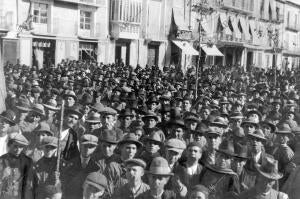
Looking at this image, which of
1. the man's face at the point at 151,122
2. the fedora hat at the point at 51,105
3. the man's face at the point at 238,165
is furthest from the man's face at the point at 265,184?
the fedora hat at the point at 51,105

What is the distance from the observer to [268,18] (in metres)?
48.2

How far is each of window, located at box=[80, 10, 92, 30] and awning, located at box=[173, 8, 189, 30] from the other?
7.79m

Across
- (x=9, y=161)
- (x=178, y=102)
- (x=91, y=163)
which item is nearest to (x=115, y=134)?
(x=91, y=163)

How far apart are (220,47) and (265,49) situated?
9.79 meters

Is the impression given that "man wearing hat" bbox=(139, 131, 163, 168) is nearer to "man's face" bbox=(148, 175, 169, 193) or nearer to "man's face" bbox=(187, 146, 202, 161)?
"man's face" bbox=(187, 146, 202, 161)

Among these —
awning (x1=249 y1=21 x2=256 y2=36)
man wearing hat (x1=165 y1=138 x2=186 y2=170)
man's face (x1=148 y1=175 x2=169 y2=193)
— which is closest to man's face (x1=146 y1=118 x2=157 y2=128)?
man wearing hat (x1=165 y1=138 x2=186 y2=170)

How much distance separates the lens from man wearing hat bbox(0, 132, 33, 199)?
5531 millimetres

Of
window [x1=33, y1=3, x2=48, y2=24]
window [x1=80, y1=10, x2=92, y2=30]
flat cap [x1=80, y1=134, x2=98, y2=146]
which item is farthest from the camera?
window [x1=80, y1=10, x2=92, y2=30]

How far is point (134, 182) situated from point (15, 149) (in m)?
1.60

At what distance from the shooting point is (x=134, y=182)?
5090 millimetres

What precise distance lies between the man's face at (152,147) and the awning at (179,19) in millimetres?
28608

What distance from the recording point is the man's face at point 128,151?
5.80 metres

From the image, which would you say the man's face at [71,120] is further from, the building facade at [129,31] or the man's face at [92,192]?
the building facade at [129,31]

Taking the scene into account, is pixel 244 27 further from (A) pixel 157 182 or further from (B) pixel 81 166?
(A) pixel 157 182
